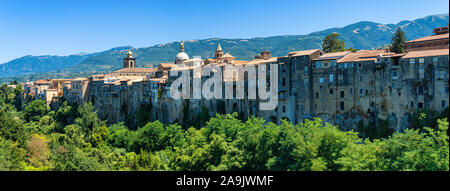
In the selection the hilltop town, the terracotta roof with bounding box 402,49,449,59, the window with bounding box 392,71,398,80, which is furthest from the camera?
the window with bounding box 392,71,398,80

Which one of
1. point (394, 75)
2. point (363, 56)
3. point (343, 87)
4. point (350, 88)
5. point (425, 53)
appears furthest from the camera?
point (343, 87)

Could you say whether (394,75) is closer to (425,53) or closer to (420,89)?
(420,89)

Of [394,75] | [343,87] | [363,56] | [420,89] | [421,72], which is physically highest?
[363,56]

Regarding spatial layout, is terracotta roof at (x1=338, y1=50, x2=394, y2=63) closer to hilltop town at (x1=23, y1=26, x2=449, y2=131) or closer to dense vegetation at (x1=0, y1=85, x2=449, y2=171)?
hilltop town at (x1=23, y1=26, x2=449, y2=131)

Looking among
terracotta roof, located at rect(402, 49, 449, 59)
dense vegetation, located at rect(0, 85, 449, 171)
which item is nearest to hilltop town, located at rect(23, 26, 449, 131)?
terracotta roof, located at rect(402, 49, 449, 59)

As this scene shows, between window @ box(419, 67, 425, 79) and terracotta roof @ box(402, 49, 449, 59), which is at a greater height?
terracotta roof @ box(402, 49, 449, 59)

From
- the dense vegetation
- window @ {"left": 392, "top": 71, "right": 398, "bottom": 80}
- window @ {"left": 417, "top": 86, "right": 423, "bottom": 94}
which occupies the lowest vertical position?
the dense vegetation

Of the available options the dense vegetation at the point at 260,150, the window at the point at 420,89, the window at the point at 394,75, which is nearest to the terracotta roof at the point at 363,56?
the window at the point at 394,75

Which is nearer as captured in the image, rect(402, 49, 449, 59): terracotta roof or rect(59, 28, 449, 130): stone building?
rect(402, 49, 449, 59): terracotta roof

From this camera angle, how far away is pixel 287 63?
4531cm

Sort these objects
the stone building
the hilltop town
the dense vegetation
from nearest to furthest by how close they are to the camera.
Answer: the dense vegetation < the hilltop town < the stone building

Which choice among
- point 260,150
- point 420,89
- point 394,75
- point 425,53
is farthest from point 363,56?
point 260,150

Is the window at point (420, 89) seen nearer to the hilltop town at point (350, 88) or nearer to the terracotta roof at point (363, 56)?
the hilltop town at point (350, 88)
